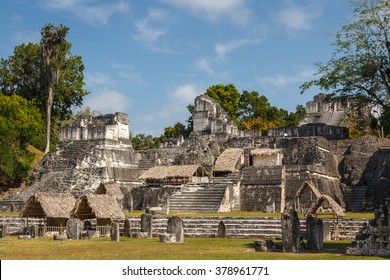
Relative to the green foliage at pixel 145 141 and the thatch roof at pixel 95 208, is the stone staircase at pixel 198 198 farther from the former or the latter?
the green foliage at pixel 145 141

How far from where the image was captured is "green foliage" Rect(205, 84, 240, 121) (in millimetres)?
52844

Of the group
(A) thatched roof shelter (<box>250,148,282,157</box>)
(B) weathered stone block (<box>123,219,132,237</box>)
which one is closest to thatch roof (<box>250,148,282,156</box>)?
(A) thatched roof shelter (<box>250,148,282,157</box>)

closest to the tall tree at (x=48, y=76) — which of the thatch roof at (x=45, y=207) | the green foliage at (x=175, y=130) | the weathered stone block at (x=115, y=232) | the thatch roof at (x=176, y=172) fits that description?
the green foliage at (x=175, y=130)

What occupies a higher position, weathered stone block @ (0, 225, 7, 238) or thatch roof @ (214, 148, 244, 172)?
thatch roof @ (214, 148, 244, 172)

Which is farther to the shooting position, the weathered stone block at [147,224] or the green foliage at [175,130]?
the green foliage at [175,130]

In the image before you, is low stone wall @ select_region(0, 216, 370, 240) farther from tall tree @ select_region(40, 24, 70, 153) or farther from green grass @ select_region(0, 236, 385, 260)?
tall tree @ select_region(40, 24, 70, 153)

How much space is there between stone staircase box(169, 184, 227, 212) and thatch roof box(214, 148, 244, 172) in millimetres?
2223

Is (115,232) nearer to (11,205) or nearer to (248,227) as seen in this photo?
(248,227)

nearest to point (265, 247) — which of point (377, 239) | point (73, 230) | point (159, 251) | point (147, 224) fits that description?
point (159, 251)

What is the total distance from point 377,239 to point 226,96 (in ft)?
131

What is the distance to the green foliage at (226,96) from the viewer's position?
173 feet

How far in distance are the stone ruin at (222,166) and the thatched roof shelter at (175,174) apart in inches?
5.8

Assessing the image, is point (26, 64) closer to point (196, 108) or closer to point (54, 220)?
point (196, 108)

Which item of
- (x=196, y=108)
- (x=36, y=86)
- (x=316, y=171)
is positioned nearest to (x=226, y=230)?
(x=316, y=171)
